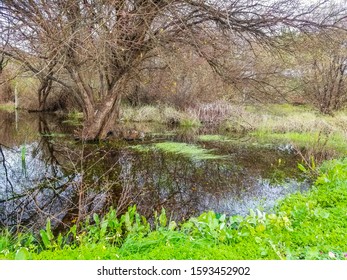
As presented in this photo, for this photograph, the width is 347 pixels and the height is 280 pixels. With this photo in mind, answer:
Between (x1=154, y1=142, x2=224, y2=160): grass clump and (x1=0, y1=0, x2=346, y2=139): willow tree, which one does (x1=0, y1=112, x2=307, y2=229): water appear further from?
(x1=0, y1=0, x2=346, y2=139): willow tree

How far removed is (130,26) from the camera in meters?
6.09

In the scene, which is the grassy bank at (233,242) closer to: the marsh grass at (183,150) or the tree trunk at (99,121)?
the marsh grass at (183,150)

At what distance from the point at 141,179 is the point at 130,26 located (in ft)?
10.7

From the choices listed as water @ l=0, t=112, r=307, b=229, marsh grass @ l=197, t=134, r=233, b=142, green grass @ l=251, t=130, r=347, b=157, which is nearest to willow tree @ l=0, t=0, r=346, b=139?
water @ l=0, t=112, r=307, b=229

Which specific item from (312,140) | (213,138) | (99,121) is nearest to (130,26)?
(99,121)

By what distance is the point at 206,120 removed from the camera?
50.1 feet

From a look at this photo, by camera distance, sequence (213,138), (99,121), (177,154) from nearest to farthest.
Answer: (177,154)
(99,121)
(213,138)

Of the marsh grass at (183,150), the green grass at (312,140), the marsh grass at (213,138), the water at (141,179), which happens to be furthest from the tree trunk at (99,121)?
the green grass at (312,140)

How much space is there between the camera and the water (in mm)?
4471

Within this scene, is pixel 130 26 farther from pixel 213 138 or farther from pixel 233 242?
pixel 213 138

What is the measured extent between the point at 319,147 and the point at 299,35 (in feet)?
11.1

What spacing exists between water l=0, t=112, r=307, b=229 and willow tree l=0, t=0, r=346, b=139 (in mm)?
2271

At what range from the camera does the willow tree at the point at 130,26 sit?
5621 millimetres

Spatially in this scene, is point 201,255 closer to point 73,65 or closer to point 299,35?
point 299,35
